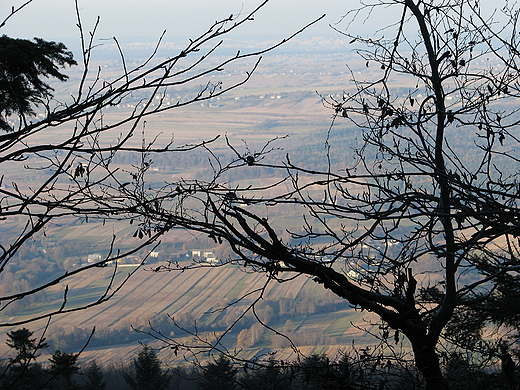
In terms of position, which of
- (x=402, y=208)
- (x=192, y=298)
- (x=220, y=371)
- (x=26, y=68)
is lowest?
(x=220, y=371)

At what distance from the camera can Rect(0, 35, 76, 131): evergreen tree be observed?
2699 millimetres

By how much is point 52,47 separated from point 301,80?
5427 centimetres

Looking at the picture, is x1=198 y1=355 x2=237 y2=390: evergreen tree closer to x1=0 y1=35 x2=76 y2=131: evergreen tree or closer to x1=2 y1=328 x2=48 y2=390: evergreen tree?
x1=2 y1=328 x2=48 y2=390: evergreen tree

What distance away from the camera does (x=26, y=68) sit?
3023 millimetres

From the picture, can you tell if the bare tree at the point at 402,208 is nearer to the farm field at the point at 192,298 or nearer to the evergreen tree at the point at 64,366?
the evergreen tree at the point at 64,366

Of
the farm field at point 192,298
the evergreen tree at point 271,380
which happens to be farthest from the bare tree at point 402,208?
the farm field at point 192,298

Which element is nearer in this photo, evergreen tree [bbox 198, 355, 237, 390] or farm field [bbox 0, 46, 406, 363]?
evergreen tree [bbox 198, 355, 237, 390]

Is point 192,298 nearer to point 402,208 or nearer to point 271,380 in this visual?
point 271,380

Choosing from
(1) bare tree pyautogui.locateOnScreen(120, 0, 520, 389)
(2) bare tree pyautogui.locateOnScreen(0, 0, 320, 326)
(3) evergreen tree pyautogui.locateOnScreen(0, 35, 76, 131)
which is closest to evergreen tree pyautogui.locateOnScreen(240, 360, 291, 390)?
(1) bare tree pyautogui.locateOnScreen(120, 0, 520, 389)

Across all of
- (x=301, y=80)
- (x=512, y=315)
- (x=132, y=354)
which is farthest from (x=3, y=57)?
(x=301, y=80)

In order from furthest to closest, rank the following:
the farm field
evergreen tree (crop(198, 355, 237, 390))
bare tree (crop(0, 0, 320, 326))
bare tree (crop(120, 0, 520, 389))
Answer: the farm field → evergreen tree (crop(198, 355, 237, 390)) → bare tree (crop(120, 0, 520, 389)) → bare tree (crop(0, 0, 320, 326))

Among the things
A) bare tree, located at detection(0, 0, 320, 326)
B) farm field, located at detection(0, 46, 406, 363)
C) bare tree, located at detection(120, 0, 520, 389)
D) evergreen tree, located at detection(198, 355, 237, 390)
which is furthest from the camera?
farm field, located at detection(0, 46, 406, 363)

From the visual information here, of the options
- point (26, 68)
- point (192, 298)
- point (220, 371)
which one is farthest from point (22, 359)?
point (192, 298)

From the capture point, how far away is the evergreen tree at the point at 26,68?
8.86ft
